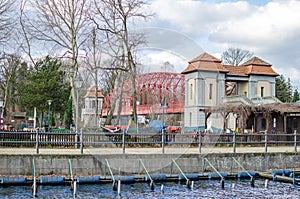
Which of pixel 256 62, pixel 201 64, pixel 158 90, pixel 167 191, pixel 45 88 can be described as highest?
pixel 256 62

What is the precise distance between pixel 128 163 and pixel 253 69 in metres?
47.3

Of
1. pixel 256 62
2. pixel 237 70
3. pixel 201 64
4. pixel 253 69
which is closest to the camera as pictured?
pixel 201 64

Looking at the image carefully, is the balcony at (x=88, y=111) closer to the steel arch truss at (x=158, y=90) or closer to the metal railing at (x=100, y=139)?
the metal railing at (x=100, y=139)

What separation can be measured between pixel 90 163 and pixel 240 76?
47.1 meters

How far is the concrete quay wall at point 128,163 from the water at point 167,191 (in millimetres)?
1601

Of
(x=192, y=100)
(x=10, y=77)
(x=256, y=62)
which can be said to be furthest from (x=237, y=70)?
(x=192, y=100)

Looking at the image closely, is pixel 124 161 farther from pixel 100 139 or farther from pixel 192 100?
pixel 192 100

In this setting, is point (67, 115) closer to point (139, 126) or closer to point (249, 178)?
point (139, 126)

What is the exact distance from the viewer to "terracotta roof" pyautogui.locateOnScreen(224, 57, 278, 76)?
6500 cm

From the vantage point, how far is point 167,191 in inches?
711

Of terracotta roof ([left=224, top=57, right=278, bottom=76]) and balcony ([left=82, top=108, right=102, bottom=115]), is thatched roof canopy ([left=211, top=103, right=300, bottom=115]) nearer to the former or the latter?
balcony ([left=82, top=108, right=102, bottom=115])

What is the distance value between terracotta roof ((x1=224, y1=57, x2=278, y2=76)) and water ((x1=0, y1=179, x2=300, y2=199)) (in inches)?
1804

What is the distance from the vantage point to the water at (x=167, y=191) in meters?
16.9

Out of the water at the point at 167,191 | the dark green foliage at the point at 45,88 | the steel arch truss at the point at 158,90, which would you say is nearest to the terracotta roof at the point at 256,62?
the dark green foliage at the point at 45,88
